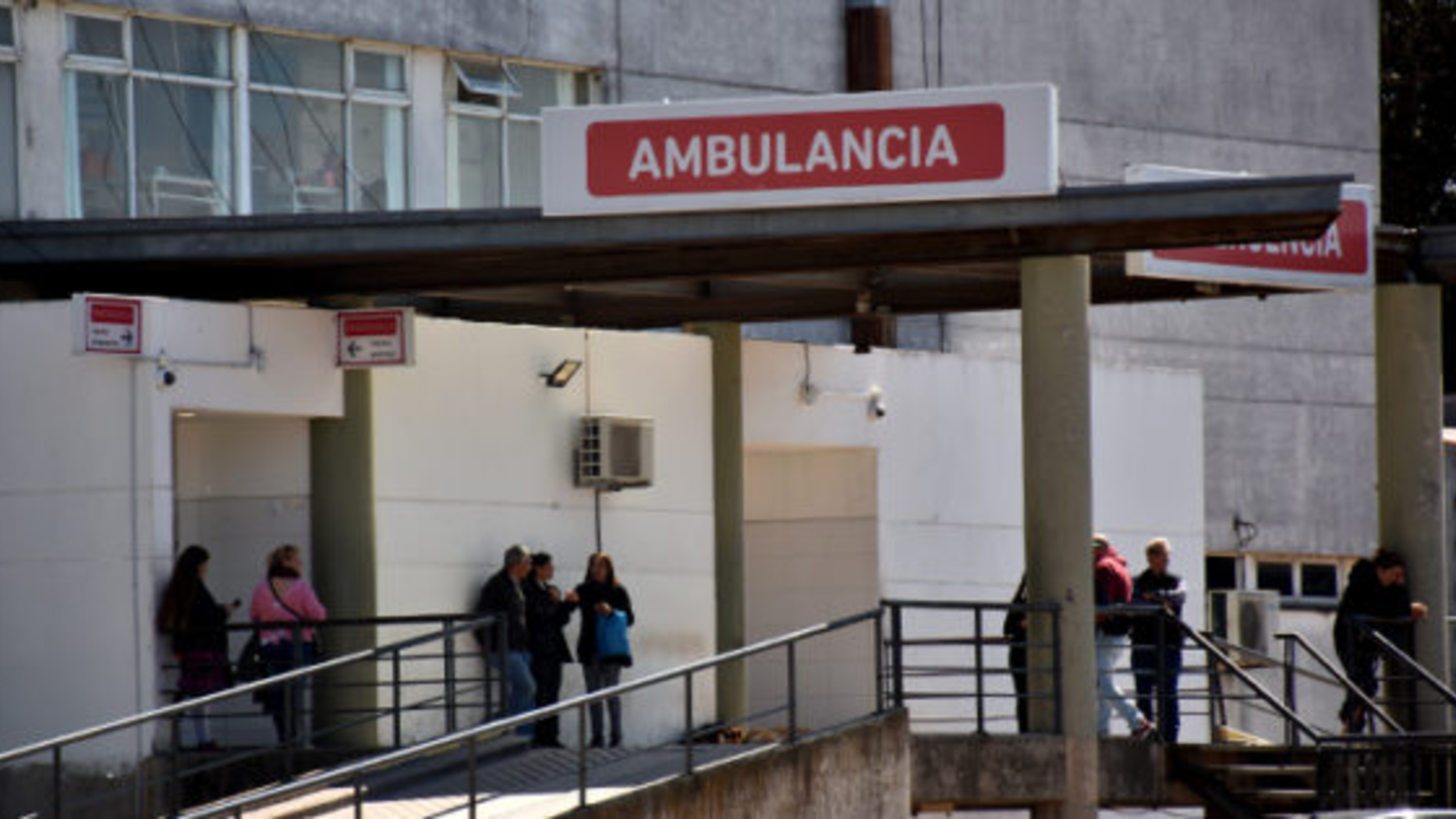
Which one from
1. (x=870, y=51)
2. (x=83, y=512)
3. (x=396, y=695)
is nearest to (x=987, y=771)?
(x=396, y=695)

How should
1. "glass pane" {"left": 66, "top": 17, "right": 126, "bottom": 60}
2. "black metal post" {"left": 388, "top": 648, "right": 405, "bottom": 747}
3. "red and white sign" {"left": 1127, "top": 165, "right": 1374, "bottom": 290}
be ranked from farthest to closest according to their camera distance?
"glass pane" {"left": 66, "top": 17, "right": 126, "bottom": 60} < "red and white sign" {"left": 1127, "top": 165, "right": 1374, "bottom": 290} < "black metal post" {"left": 388, "top": 648, "right": 405, "bottom": 747}

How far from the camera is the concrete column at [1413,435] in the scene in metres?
25.0

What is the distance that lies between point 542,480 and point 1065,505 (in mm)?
4246

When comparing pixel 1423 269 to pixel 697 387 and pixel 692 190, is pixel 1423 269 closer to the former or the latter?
pixel 697 387

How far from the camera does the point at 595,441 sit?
886 inches

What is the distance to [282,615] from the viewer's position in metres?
20.8

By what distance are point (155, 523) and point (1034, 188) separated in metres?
6.24

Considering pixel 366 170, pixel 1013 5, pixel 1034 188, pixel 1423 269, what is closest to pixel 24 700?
pixel 1034 188

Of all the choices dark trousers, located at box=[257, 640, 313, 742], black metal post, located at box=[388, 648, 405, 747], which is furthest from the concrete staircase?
dark trousers, located at box=[257, 640, 313, 742]

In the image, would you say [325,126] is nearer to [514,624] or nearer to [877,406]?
[877,406]

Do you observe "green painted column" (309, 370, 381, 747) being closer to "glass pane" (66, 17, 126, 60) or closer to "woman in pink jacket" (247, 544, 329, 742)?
"woman in pink jacket" (247, 544, 329, 742)

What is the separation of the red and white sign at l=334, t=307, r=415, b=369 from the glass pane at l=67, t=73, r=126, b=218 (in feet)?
16.9

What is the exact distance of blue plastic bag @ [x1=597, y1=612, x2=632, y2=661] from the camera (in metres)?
21.8

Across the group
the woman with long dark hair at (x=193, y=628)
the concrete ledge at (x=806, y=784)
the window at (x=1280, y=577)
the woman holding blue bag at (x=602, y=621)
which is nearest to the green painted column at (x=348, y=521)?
the woman with long dark hair at (x=193, y=628)
